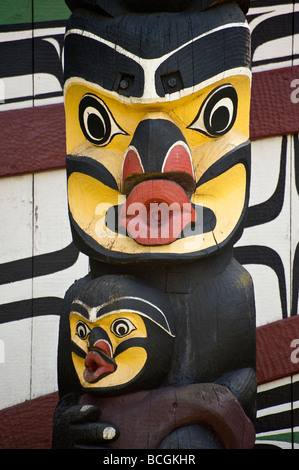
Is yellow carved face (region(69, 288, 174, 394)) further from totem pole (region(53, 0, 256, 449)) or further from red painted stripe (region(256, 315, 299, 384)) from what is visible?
red painted stripe (region(256, 315, 299, 384))

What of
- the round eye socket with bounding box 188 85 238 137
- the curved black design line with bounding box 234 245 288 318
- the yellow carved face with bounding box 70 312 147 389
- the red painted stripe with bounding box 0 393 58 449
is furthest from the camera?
the curved black design line with bounding box 234 245 288 318

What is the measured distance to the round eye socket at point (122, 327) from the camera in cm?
290

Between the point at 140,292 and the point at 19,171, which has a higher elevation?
the point at 19,171

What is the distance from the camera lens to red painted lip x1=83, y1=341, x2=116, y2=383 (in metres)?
2.91

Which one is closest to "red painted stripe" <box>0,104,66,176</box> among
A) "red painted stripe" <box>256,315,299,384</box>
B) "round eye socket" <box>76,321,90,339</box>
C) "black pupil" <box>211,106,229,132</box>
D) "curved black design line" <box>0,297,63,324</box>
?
"curved black design line" <box>0,297,63,324</box>

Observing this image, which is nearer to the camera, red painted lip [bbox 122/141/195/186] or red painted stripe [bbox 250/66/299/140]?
red painted lip [bbox 122/141/195/186]

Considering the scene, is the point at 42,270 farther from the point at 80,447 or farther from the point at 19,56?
the point at 80,447

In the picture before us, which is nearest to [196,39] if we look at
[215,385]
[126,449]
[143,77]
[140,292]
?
[143,77]

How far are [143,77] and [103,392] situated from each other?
113 centimetres

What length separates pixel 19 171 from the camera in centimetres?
486

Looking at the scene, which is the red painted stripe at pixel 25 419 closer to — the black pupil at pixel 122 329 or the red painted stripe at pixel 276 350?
the red painted stripe at pixel 276 350

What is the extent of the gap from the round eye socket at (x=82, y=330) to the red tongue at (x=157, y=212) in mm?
363
